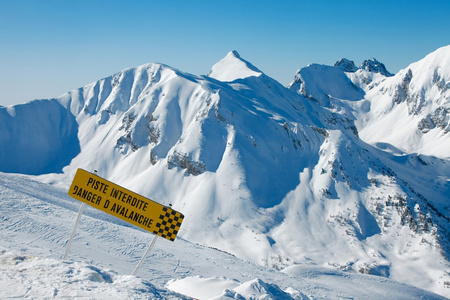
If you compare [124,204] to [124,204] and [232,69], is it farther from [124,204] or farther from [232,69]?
[232,69]

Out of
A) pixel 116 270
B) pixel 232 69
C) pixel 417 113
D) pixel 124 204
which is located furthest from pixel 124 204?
pixel 417 113

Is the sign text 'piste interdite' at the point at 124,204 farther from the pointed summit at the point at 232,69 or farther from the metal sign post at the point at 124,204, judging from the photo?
the pointed summit at the point at 232,69

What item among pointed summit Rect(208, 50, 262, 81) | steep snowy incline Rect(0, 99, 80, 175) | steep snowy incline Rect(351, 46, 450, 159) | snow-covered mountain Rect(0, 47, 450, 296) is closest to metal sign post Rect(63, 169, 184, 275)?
snow-covered mountain Rect(0, 47, 450, 296)

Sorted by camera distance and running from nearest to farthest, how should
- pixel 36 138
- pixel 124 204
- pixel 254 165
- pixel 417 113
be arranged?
pixel 124 204 → pixel 254 165 → pixel 36 138 → pixel 417 113

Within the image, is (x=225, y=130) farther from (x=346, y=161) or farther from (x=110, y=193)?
(x=110, y=193)

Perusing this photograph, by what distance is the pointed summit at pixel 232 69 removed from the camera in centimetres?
15825

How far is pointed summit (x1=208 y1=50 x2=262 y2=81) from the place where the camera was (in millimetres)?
158250

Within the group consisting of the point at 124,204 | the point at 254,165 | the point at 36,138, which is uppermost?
the point at 124,204

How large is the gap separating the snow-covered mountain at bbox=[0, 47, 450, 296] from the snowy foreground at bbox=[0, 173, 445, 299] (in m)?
20.6

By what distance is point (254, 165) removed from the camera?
95.8 m

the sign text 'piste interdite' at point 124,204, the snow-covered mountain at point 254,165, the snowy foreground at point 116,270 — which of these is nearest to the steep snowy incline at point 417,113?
the snow-covered mountain at point 254,165

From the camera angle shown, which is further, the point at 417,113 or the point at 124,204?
the point at 417,113

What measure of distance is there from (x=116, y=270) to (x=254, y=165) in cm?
7238

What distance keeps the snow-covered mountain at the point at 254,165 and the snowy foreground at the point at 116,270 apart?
67.4 ft
